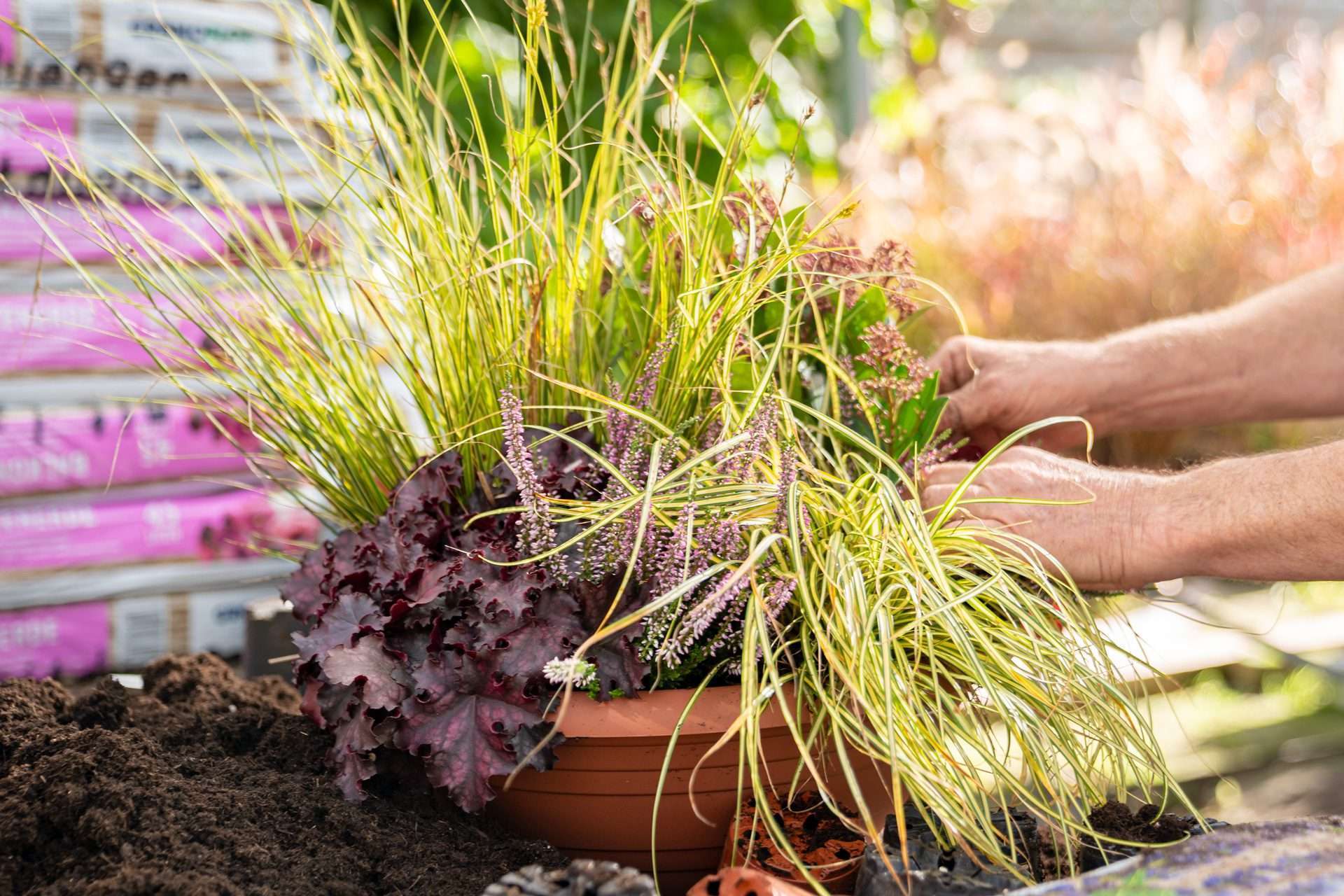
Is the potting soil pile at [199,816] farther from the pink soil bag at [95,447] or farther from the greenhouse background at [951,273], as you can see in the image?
the pink soil bag at [95,447]

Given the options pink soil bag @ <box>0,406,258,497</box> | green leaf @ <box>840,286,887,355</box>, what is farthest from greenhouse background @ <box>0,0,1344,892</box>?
green leaf @ <box>840,286,887,355</box>

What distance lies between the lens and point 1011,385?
1.27 m

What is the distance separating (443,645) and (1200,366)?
108cm

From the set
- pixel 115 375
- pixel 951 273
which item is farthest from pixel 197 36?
pixel 951 273

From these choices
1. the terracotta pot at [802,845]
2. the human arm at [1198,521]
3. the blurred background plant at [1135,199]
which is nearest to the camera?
the terracotta pot at [802,845]

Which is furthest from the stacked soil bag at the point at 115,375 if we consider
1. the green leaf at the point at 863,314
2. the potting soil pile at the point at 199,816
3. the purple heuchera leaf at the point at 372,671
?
the green leaf at the point at 863,314

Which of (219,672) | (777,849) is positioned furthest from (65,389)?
(777,849)

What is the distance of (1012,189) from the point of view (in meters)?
3.08

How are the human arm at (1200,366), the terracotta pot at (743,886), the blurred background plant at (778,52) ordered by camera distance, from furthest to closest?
the blurred background plant at (778,52)
the human arm at (1200,366)
the terracotta pot at (743,886)

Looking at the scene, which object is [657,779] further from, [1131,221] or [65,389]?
[1131,221]

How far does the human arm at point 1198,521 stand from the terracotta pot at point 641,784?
0.30m

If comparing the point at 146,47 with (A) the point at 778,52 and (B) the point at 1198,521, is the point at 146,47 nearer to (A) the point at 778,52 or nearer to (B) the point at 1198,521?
(A) the point at 778,52

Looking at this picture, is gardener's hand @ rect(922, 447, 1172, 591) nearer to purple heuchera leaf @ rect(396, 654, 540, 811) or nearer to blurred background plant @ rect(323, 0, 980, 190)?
purple heuchera leaf @ rect(396, 654, 540, 811)

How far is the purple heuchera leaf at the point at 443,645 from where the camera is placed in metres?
0.85
